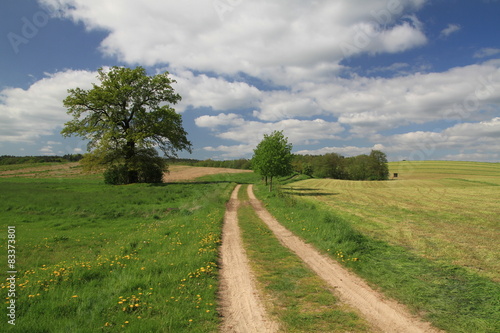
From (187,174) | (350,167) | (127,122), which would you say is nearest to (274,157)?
(127,122)

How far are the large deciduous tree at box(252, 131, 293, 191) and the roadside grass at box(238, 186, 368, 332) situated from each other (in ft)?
87.1

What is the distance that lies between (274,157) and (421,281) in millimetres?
29859

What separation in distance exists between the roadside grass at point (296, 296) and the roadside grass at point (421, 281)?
152 centimetres

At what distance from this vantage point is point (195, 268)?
7605mm

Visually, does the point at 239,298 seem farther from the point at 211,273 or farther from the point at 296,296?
the point at 211,273

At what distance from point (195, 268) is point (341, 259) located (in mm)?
4823

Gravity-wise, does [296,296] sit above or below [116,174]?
below

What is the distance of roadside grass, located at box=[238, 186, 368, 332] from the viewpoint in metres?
4.96

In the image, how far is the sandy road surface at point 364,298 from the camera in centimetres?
499

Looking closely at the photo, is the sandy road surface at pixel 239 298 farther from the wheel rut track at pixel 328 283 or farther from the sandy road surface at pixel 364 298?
the sandy road surface at pixel 364 298

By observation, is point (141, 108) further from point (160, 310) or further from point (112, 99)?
point (160, 310)

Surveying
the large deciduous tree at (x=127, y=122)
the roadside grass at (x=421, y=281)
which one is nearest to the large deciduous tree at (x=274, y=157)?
the large deciduous tree at (x=127, y=122)

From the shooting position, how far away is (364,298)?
19.9 ft

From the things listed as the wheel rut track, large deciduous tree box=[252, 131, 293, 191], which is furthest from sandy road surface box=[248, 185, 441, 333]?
large deciduous tree box=[252, 131, 293, 191]
